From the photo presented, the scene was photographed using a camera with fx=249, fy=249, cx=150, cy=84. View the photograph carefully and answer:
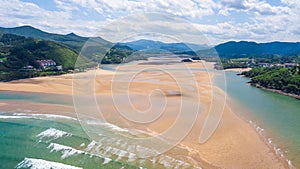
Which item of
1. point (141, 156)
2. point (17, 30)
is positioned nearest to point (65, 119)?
point (141, 156)

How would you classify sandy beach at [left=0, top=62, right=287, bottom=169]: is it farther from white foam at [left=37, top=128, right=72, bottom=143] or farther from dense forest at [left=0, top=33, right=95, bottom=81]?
dense forest at [left=0, top=33, right=95, bottom=81]

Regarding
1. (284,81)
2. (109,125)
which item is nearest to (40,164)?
(109,125)

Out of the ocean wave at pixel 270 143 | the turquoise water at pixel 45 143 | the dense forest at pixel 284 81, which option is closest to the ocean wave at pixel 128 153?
the turquoise water at pixel 45 143

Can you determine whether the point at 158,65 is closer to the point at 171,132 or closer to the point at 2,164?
the point at 171,132

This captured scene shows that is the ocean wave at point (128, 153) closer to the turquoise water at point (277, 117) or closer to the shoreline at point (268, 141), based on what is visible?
the shoreline at point (268, 141)

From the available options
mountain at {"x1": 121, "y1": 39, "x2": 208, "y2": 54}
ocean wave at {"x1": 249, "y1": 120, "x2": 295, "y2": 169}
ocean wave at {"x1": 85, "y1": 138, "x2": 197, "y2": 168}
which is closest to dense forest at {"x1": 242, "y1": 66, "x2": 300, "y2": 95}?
mountain at {"x1": 121, "y1": 39, "x2": 208, "y2": 54}

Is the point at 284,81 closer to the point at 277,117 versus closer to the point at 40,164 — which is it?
the point at 277,117
